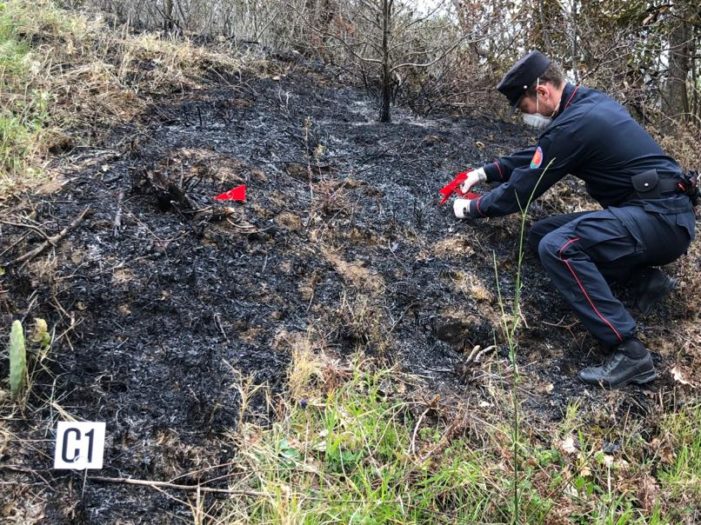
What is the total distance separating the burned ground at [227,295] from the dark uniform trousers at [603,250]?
0.85ft

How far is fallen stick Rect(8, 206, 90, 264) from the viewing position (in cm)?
267

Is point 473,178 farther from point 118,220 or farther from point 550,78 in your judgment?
point 118,220

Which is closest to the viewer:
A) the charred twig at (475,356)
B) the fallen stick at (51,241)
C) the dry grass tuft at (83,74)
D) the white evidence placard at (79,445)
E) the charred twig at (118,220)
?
the white evidence placard at (79,445)

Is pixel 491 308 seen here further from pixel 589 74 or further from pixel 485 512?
pixel 589 74

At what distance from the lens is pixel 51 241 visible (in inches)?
109

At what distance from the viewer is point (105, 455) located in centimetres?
212

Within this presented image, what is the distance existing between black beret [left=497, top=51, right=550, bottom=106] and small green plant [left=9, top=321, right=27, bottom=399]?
2642mm

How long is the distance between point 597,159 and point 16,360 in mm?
2822

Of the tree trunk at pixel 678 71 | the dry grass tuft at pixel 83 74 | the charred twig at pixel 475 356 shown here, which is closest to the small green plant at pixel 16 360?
the dry grass tuft at pixel 83 74

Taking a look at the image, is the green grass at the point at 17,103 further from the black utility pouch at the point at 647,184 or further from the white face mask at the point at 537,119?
the black utility pouch at the point at 647,184

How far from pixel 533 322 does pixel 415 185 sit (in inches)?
47.7

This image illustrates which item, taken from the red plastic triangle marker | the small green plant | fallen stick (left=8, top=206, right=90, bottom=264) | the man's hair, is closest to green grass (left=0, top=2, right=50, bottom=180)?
fallen stick (left=8, top=206, right=90, bottom=264)

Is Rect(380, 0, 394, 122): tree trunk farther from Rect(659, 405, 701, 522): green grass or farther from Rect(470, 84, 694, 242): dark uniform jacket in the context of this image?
Rect(659, 405, 701, 522): green grass

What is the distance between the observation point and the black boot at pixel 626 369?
277 cm
